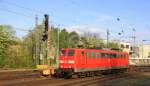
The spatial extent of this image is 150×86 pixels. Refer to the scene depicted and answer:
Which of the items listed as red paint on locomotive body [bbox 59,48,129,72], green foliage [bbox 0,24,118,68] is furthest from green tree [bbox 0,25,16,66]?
red paint on locomotive body [bbox 59,48,129,72]

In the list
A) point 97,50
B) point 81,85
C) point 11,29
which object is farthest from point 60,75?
point 11,29

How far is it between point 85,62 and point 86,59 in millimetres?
373

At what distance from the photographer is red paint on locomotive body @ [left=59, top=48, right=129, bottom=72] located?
36.3 metres

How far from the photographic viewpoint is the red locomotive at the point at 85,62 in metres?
36.2

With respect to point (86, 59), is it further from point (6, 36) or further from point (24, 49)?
point (6, 36)

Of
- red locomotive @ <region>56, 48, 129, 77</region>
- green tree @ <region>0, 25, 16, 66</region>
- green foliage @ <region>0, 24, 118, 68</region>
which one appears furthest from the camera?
green tree @ <region>0, 25, 16, 66</region>

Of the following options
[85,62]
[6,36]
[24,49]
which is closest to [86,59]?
[85,62]

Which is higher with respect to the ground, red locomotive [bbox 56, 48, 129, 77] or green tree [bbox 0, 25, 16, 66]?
green tree [bbox 0, 25, 16, 66]

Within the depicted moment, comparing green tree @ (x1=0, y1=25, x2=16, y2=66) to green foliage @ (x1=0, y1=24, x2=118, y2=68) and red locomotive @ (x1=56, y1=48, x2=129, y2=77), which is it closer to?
green foliage @ (x1=0, y1=24, x2=118, y2=68)

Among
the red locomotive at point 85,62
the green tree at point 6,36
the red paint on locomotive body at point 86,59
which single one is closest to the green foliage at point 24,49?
the green tree at point 6,36

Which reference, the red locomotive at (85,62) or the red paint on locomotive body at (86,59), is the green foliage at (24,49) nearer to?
the red paint on locomotive body at (86,59)

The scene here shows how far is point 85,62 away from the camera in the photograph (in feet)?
124

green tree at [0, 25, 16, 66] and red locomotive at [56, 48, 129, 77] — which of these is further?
green tree at [0, 25, 16, 66]

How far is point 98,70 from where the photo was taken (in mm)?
41812
